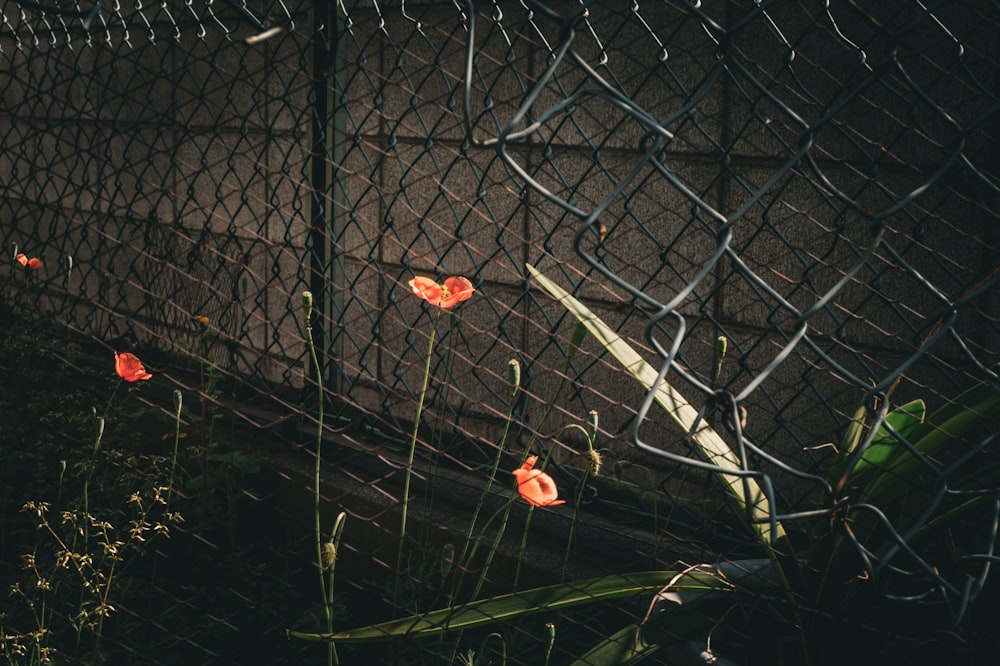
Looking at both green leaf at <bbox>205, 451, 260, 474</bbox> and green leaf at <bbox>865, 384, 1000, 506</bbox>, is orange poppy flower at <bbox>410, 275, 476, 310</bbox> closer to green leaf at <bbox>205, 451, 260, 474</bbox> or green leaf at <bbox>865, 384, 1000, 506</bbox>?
green leaf at <bbox>865, 384, 1000, 506</bbox>

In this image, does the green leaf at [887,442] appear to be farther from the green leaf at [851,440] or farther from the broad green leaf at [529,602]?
the broad green leaf at [529,602]

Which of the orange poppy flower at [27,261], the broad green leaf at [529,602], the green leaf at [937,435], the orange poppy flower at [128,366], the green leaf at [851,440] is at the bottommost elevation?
the orange poppy flower at [27,261]

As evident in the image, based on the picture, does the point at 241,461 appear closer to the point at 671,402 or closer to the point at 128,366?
the point at 128,366

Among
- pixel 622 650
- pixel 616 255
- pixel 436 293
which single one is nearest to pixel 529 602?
pixel 622 650

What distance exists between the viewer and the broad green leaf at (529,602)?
1.21 m

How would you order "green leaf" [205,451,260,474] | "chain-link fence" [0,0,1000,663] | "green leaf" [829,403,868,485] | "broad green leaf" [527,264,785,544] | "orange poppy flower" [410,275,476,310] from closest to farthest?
"broad green leaf" [527,264,785,544]
"green leaf" [829,403,868,485]
"orange poppy flower" [410,275,476,310]
"chain-link fence" [0,0,1000,663]
"green leaf" [205,451,260,474]

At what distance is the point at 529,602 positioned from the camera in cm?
123

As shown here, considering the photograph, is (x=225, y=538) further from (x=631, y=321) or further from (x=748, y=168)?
(x=748, y=168)

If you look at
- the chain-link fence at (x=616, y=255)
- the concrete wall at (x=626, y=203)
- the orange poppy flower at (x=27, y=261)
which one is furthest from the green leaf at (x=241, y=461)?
the orange poppy flower at (x=27, y=261)

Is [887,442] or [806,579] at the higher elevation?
[887,442]

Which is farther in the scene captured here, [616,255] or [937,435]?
[616,255]

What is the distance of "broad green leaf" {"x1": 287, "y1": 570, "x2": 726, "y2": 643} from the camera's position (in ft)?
3.98

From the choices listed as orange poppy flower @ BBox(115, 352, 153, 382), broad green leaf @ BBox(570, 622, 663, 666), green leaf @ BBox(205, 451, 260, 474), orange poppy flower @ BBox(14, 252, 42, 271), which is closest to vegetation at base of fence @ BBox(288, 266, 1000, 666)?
broad green leaf @ BBox(570, 622, 663, 666)

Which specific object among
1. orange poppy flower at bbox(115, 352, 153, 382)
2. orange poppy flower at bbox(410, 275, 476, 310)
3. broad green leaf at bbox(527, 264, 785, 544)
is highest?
broad green leaf at bbox(527, 264, 785, 544)
